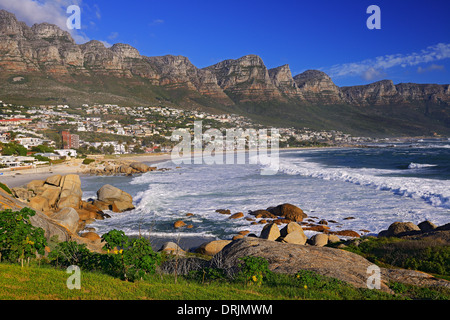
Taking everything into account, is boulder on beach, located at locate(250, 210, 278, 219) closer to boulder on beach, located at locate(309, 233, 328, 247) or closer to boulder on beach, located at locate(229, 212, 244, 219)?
boulder on beach, located at locate(229, 212, 244, 219)

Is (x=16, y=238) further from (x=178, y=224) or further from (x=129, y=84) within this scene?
(x=129, y=84)

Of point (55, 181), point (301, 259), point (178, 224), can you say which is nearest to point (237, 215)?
point (178, 224)

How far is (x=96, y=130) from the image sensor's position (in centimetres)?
9706

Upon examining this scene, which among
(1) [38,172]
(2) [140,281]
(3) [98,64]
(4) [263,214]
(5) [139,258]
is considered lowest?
(4) [263,214]

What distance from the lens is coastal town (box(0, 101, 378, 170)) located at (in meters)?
63.3

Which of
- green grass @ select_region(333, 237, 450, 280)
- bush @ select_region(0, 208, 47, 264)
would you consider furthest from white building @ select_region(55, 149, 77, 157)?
green grass @ select_region(333, 237, 450, 280)

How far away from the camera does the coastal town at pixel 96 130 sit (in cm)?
6328

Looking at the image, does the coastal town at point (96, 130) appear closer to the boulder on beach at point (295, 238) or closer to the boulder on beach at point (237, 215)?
the boulder on beach at point (237, 215)

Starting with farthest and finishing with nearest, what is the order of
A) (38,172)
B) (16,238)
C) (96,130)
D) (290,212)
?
(96,130) → (38,172) → (290,212) → (16,238)

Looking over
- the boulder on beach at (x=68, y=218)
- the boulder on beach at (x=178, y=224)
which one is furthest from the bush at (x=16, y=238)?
the boulder on beach at (x=178, y=224)

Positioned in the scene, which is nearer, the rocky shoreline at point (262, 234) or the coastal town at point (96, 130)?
the rocky shoreline at point (262, 234)
